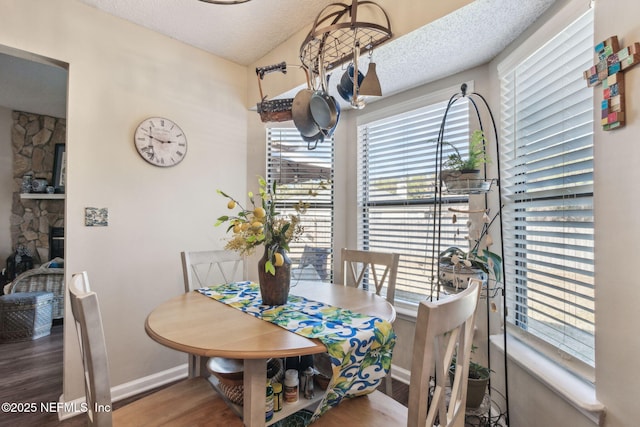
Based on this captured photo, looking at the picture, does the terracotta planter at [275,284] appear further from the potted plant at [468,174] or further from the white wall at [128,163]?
the white wall at [128,163]

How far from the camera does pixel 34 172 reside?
161 inches

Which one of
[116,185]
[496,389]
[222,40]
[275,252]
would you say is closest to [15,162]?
[116,185]

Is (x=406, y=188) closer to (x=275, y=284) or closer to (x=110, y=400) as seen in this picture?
(x=275, y=284)

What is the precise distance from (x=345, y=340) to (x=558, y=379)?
1.05 m

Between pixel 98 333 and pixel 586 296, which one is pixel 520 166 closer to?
pixel 586 296

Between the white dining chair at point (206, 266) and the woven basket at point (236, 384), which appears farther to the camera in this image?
the white dining chair at point (206, 266)

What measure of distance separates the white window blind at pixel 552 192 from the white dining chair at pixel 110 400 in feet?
4.96

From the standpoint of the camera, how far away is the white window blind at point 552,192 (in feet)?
4.31

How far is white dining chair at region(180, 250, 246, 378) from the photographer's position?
1622 mm

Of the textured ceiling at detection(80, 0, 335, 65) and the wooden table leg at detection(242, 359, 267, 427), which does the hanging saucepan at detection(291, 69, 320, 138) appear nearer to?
the textured ceiling at detection(80, 0, 335, 65)

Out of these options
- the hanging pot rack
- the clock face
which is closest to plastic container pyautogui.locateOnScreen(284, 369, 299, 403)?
the hanging pot rack

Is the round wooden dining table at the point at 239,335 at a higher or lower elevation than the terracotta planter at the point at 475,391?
higher

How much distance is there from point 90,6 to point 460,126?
2.64m

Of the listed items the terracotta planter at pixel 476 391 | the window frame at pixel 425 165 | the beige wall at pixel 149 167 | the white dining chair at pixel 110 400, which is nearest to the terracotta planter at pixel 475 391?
the terracotta planter at pixel 476 391
